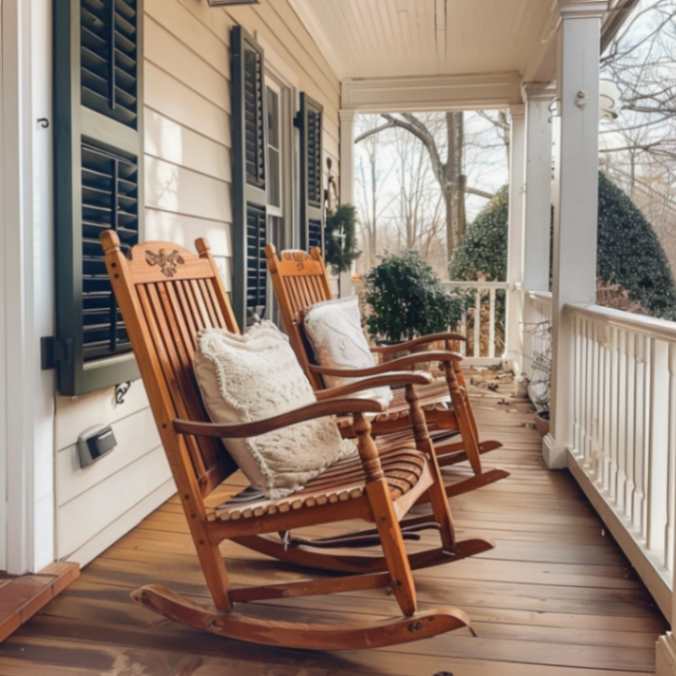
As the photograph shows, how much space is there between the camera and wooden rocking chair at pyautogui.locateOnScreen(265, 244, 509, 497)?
2.91 meters

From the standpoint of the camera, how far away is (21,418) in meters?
2.10

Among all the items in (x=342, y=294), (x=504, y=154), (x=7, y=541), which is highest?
(x=504, y=154)

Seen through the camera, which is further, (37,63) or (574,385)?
(574,385)

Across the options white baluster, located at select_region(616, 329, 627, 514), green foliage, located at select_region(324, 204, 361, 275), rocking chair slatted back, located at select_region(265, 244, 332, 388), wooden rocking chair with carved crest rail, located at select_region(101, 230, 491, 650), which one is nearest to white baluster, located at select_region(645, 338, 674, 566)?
white baluster, located at select_region(616, 329, 627, 514)

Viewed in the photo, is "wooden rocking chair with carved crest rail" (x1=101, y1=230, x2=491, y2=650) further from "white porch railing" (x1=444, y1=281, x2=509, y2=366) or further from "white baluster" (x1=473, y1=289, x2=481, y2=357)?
"white baluster" (x1=473, y1=289, x2=481, y2=357)

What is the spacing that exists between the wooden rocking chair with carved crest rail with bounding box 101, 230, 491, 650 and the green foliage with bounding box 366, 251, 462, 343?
3557 mm

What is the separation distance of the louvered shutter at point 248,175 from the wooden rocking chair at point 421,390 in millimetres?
393

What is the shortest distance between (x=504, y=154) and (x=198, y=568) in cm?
985

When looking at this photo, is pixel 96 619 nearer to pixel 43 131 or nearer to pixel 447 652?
pixel 447 652

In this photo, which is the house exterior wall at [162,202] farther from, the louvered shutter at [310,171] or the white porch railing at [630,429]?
the white porch railing at [630,429]

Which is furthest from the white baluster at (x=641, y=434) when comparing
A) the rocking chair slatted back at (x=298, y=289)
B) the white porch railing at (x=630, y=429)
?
the rocking chair slatted back at (x=298, y=289)

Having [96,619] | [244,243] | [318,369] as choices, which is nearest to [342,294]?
[244,243]

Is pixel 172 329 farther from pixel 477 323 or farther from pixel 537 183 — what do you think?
pixel 477 323

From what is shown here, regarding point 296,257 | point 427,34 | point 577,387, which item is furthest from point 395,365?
point 427,34
